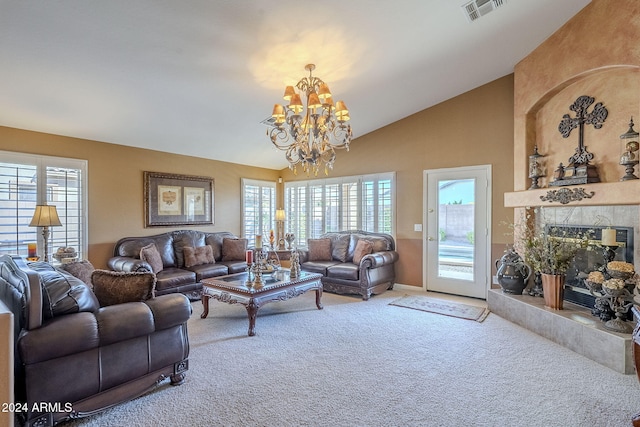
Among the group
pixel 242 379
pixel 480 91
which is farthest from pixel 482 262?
pixel 242 379

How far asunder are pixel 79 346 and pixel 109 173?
374cm

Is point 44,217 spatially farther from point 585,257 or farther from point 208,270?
point 585,257

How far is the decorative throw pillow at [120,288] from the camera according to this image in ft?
8.11

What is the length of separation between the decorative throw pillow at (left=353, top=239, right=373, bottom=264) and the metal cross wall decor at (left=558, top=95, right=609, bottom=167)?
3.00m

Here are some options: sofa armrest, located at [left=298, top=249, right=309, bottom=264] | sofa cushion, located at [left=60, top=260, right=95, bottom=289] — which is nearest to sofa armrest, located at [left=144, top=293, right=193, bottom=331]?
sofa cushion, located at [left=60, top=260, right=95, bottom=289]

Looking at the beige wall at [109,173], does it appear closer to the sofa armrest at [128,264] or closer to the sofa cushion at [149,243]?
the sofa cushion at [149,243]

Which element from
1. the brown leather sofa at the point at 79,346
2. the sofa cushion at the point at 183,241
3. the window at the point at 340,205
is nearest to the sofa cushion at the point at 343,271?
the window at the point at 340,205

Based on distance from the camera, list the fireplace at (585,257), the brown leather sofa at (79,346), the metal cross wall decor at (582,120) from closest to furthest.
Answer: the brown leather sofa at (79,346) < the fireplace at (585,257) < the metal cross wall decor at (582,120)

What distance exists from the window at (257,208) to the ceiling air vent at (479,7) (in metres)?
5.07

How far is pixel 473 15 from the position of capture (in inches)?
126

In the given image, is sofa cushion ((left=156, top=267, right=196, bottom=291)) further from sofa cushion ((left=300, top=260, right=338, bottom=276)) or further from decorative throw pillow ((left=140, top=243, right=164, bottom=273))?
sofa cushion ((left=300, top=260, right=338, bottom=276))

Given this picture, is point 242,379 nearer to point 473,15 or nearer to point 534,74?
point 473,15

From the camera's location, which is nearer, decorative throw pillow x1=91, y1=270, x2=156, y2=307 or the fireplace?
decorative throw pillow x1=91, y1=270, x2=156, y2=307

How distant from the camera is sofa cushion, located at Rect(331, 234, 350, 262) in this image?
232 inches
